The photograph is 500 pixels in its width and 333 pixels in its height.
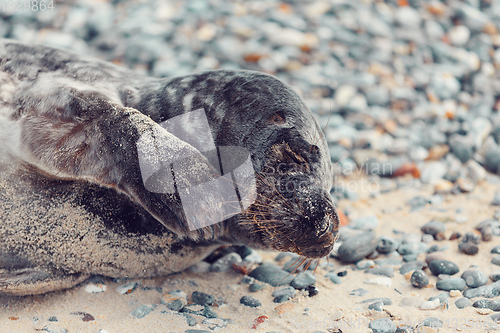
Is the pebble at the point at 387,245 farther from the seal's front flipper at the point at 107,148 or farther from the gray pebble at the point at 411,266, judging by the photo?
the seal's front flipper at the point at 107,148

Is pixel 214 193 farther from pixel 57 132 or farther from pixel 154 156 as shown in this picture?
pixel 57 132

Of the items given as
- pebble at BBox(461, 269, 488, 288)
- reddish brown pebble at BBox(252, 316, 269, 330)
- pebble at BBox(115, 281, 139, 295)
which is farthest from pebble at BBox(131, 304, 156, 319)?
pebble at BBox(461, 269, 488, 288)

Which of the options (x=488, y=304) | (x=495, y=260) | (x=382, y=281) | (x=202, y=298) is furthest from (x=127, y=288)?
(x=495, y=260)

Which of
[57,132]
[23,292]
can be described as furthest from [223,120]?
[23,292]

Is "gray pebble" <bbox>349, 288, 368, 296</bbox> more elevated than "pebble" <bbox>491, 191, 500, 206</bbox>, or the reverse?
"gray pebble" <bbox>349, 288, 368, 296</bbox>

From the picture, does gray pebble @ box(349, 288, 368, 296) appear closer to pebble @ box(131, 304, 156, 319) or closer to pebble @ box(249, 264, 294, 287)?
pebble @ box(249, 264, 294, 287)

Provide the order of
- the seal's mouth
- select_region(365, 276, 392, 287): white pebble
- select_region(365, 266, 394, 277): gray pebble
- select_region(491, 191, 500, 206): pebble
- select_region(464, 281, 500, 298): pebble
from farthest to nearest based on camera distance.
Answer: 1. select_region(491, 191, 500, 206): pebble
2. select_region(365, 266, 394, 277): gray pebble
3. select_region(365, 276, 392, 287): white pebble
4. select_region(464, 281, 500, 298): pebble
5. the seal's mouth

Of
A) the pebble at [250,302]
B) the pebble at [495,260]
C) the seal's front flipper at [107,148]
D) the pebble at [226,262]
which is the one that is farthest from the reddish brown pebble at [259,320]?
the pebble at [495,260]
